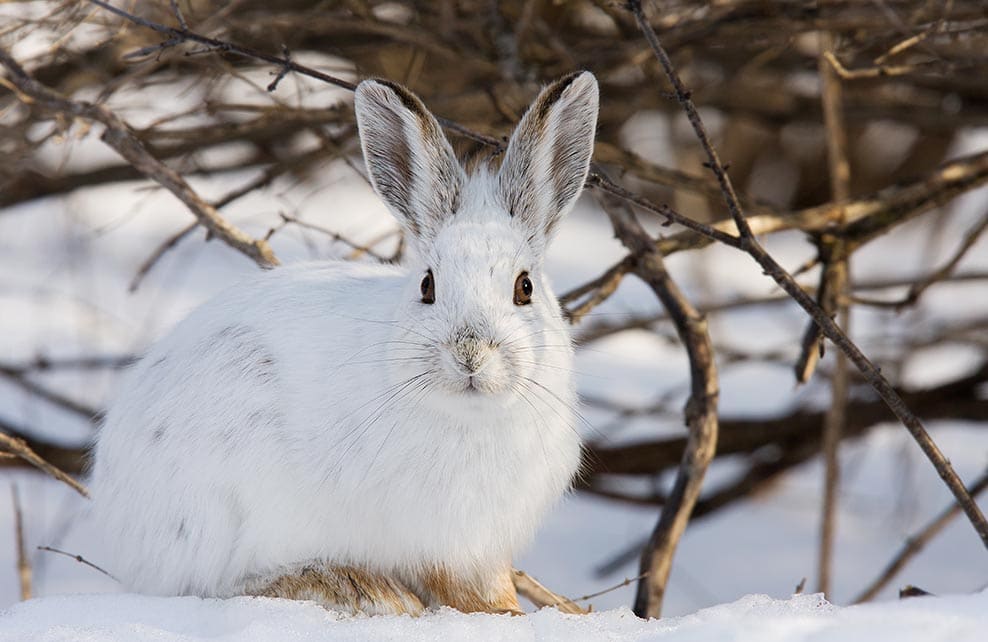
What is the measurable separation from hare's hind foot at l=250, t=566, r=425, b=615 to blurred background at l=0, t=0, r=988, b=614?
599 mm

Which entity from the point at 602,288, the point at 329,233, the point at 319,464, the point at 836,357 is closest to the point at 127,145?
the point at 329,233

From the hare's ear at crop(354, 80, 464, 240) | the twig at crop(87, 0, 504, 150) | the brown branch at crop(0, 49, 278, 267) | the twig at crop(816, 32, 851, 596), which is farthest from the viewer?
the twig at crop(816, 32, 851, 596)

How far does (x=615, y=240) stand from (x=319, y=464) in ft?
6.26

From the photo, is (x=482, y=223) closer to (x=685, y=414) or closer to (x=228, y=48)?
(x=228, y=48)

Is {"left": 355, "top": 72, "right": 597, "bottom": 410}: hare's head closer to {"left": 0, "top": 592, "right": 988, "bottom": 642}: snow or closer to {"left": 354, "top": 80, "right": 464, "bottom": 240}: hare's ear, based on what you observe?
{"left": 354, "top": 80, "right": 464, "bottom": 240}: hare's ear

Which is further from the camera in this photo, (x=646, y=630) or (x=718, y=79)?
(x=718, y=79)

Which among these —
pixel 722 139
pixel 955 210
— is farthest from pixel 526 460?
pixel 722 139

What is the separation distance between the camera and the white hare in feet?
8.34

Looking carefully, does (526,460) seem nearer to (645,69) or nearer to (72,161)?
(645,69)

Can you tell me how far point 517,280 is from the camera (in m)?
2.59

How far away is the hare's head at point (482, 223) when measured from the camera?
2.42m

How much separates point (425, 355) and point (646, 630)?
25.7 inches

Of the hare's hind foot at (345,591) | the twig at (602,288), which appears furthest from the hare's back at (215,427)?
the twig at (602,288)

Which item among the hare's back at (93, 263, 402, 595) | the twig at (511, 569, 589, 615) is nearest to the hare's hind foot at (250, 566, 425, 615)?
the hare's back at (93, 263, 402, 595)
